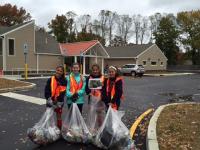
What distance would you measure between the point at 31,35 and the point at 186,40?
1731 inches

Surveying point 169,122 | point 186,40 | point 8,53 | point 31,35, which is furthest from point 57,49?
point 186,40

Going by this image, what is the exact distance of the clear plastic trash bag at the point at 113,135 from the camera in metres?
5.81

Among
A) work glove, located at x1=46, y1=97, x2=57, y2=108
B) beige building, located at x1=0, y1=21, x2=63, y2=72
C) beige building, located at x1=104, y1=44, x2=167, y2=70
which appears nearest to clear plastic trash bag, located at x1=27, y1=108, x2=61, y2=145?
work glove, located at x1=46, y1=97, x2=57, y2=108

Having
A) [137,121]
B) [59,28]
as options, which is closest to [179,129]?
[137,121]

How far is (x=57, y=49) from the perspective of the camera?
38656 mm

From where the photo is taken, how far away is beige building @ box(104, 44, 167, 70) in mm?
50938

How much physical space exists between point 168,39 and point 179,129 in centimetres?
6245

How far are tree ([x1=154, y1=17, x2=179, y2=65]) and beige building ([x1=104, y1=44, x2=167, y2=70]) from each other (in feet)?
34.9

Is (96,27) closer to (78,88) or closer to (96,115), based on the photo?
(78,88)

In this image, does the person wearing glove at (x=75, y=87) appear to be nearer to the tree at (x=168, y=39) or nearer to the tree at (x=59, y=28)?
the tree at (x=59, y=28)

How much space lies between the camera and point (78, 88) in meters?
6.78

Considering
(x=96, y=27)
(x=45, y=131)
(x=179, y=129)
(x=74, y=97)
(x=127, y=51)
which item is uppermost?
(x=96, y=27)

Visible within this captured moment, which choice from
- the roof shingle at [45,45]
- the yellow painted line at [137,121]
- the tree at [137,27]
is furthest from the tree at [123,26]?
the yellow painted line at [137,121]

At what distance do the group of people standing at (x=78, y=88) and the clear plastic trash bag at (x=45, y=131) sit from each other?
11.1 inches
